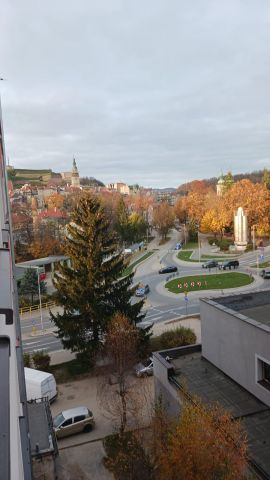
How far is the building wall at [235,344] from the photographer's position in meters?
11.5

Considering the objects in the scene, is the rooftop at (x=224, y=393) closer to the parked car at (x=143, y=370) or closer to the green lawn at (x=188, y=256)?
the parked car at (x=143, y=370)

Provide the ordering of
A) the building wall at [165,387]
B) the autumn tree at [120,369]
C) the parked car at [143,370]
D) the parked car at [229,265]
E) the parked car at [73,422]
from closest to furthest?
the building wall at [165,387], the autumn tree at [120,369], the parked car at [73,422], the parked car at [143,370], the parked car at [229,265]

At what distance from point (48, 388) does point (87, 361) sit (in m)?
3.11

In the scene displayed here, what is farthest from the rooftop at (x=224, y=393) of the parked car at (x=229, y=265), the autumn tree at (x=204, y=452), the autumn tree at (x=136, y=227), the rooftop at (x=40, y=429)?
the autumn tree at (x=136, y=227)

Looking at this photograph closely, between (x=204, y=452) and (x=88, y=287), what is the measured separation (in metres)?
12.9

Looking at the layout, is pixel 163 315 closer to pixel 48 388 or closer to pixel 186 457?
pixel 48 388

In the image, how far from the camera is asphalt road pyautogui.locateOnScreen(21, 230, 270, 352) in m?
25.3

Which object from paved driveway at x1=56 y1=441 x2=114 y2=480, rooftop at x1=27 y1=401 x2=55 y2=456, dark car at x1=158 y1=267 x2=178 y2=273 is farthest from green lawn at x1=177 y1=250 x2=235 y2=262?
rooftop at x1=27 y1=401 x2=55 y2=456

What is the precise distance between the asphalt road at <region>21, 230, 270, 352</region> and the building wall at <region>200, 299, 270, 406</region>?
12.5 metres

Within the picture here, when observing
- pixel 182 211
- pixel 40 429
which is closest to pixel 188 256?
pixel 182 211

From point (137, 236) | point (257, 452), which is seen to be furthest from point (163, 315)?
point (137, 236)

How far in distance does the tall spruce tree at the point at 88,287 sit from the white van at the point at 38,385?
9.23ft

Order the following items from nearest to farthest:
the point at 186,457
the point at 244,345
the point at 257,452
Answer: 1. the point at 186,457
2. the point at 257,452
3. the point at 244,345

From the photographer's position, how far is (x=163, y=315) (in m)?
28.8
